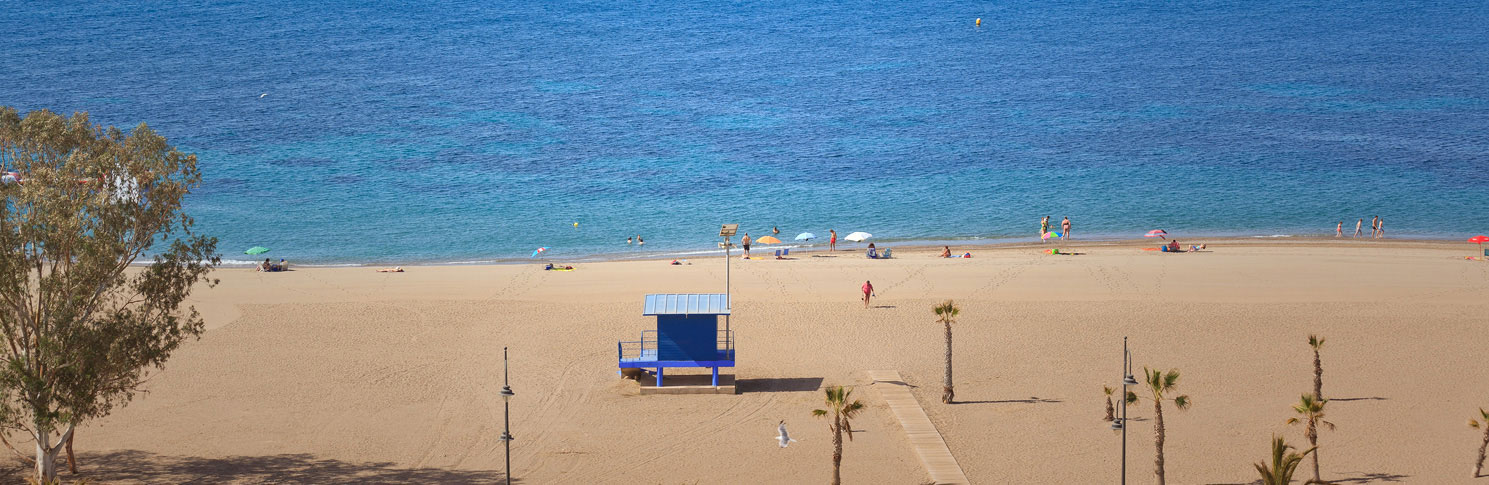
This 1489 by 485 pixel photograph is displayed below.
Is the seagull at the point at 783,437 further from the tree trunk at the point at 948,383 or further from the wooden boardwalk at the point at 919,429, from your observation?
the tree trunk at the point at 948,383

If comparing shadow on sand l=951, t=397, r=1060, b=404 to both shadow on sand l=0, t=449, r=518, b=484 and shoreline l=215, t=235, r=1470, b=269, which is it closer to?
shadow on sand l=0, t=449, r=518, b=484

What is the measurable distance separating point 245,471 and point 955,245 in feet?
122

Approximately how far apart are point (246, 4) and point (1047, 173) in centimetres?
7186

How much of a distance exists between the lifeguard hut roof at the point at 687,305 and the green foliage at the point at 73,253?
10755 mm

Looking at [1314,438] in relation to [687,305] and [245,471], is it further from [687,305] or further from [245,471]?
[245,471]

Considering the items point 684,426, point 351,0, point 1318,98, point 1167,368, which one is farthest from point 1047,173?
point 351,0

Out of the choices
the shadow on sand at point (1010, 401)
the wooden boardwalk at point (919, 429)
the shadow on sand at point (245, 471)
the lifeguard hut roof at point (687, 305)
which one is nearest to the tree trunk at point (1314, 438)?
the wooden boardwalk at point (919, 429)

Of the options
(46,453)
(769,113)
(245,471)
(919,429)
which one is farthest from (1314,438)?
(769,113)

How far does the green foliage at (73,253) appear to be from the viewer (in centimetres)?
1922

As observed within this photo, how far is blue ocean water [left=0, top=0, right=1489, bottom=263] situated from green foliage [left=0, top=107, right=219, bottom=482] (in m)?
33.7

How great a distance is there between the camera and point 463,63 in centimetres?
9550

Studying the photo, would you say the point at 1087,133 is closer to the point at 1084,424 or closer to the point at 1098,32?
the point at 1098,32

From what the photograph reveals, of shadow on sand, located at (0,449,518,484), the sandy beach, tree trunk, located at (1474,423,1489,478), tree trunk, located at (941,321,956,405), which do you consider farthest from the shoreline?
tree trunk, located at (1474,423,1489,478)

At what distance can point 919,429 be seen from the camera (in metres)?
25.7
